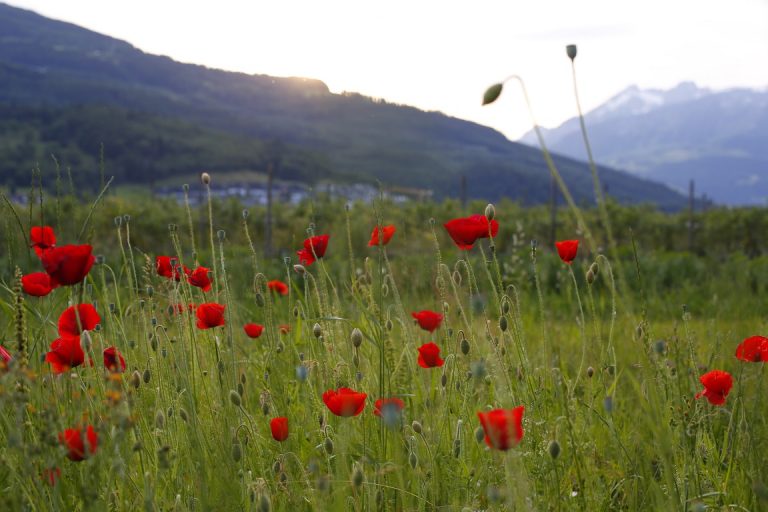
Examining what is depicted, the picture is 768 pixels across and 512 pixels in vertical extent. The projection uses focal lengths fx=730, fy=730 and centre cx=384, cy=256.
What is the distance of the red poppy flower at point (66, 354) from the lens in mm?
1526

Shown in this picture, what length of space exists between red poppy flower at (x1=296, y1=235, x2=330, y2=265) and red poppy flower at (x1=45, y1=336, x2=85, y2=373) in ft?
2.11

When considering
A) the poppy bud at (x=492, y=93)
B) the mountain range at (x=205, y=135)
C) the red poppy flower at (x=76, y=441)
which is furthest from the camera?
the mountain range at (x=205, y=135)

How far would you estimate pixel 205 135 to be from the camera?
3903 inches

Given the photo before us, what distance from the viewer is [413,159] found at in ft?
400

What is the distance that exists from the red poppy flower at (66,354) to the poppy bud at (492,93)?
3.27 ft

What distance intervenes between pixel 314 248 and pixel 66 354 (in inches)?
27.1

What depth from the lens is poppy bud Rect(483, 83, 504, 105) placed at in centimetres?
109

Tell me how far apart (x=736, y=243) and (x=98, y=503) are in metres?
22.0

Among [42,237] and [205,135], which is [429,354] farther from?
[205,135]

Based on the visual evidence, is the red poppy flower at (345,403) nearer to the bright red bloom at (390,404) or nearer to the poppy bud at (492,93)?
the bright red bloom at (390,404)

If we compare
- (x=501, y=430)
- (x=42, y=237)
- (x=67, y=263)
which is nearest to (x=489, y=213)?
(x=501, y=430)

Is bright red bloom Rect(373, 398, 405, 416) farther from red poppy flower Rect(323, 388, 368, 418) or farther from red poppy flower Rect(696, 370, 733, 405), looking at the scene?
red poppy flower Rect(696, 370, 733, 405)

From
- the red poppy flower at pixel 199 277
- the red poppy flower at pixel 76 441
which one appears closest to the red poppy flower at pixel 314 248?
the red poppy flower at pixel 199 277

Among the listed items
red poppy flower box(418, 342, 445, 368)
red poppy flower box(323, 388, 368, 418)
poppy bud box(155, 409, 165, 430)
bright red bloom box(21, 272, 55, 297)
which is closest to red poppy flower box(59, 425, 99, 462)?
poppy bud box(155, 409, 165, 430)
